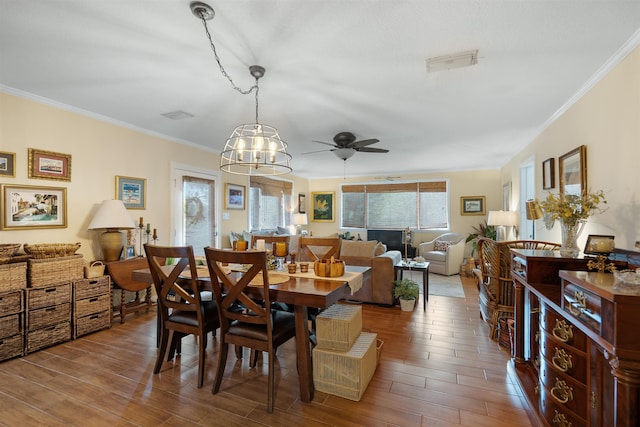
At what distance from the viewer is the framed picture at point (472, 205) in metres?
7.38

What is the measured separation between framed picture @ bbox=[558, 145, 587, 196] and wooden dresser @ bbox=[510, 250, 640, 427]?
4.00ft

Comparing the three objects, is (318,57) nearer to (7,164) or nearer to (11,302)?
(7,164)

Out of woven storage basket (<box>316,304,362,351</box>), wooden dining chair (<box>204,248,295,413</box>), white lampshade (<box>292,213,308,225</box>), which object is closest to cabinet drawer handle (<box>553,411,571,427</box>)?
woven storage basket (<box>316,304,362,351</box>)

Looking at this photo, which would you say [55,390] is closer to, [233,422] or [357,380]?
[233,422]

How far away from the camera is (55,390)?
2156mm

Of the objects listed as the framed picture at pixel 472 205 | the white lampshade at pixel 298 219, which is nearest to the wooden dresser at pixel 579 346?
the framed picture at pixel 472 205

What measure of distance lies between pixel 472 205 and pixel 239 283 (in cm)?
700

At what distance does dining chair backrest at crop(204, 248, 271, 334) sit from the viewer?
1.85 metres

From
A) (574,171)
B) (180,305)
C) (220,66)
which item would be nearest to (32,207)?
(180,305)

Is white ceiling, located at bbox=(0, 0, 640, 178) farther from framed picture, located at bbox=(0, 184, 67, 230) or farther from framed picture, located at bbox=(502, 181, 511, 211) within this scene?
framed picture, located at bbox=(502, 181, 511, 211)

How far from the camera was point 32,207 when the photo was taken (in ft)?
10.0

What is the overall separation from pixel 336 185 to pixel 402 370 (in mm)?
6914

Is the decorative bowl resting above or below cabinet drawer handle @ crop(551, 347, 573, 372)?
above

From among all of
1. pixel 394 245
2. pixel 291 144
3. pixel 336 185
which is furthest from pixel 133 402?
pixel 336 185
